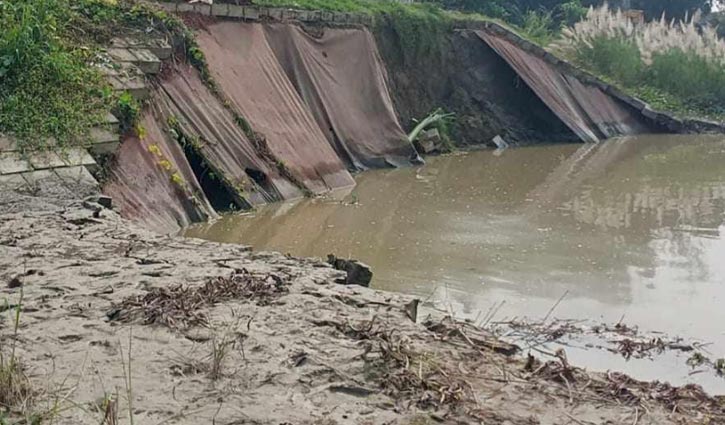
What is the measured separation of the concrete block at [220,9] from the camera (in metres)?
10.0

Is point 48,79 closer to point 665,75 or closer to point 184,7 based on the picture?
point 184,7

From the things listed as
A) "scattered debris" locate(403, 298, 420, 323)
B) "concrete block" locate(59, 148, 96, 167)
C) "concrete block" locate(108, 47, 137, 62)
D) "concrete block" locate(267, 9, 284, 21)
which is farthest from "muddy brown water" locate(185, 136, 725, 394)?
"concrete block" locate(267, 9, 284, 21)

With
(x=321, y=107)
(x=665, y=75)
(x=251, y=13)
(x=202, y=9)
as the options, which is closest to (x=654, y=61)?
(x=665, y=75)

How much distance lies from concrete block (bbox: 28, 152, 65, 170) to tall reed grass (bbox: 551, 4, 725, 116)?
13729mm

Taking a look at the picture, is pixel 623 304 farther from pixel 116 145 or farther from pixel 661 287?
pixel 116 145

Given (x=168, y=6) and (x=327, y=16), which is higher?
(x=168, y=6)

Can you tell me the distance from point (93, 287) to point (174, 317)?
67 centimetres

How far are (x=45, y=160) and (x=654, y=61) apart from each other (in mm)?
15575

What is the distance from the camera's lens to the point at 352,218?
7.98 m

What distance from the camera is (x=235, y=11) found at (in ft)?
34.0

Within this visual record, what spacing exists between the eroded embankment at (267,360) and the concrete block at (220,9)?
6095mm

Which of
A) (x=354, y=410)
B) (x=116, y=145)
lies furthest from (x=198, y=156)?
(x=354, y=410)

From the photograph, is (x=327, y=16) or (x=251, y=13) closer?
(x=251, y=13)

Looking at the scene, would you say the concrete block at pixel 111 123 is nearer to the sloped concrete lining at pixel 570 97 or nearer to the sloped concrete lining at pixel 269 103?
the sloped concrete lining at pixel 269 103
